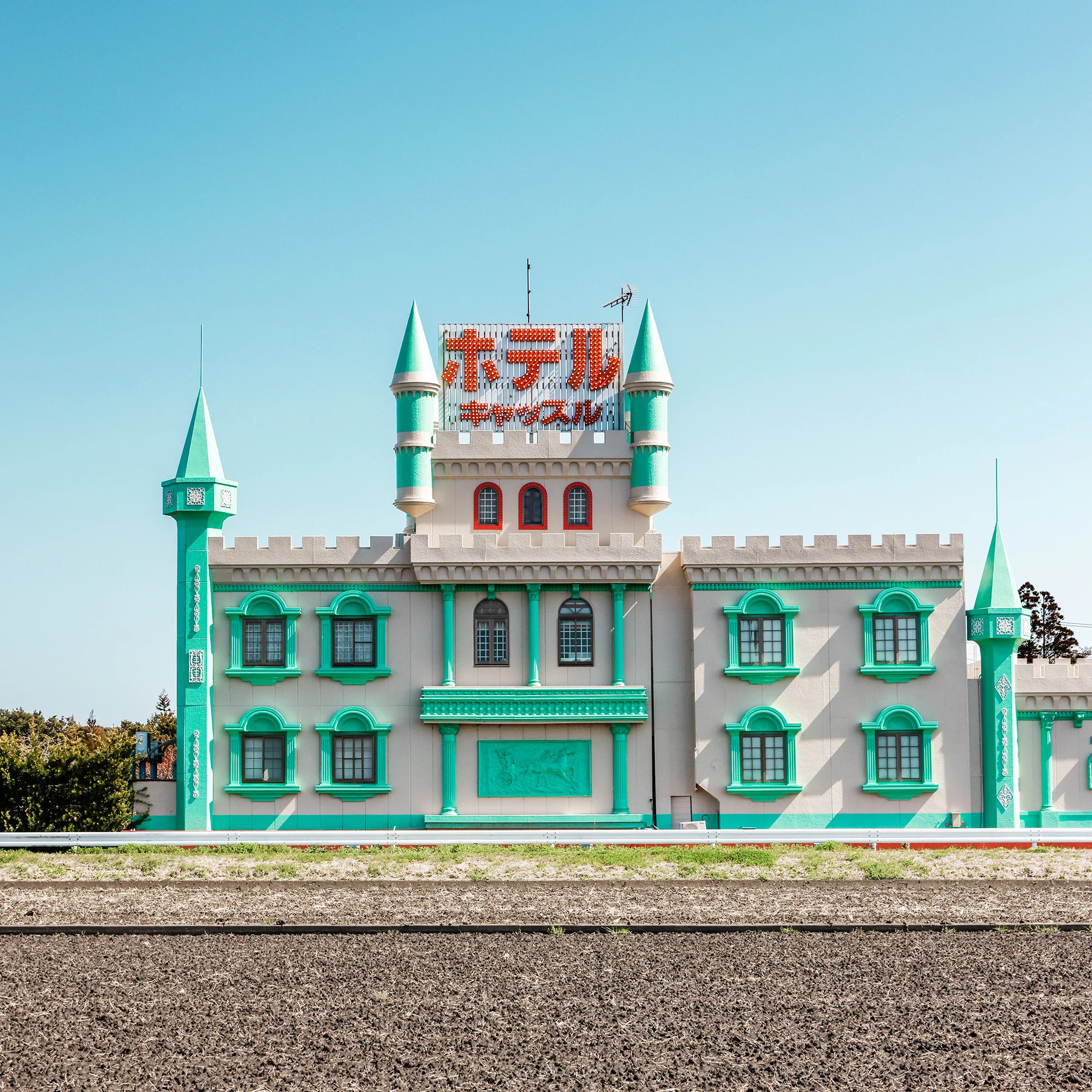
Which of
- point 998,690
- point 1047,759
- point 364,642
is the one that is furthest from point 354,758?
point 1047,759

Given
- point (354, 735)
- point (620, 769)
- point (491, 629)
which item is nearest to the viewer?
point (620, 769)

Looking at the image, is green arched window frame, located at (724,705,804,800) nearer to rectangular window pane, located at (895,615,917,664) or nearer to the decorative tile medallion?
rectangular window pane, located at (895,615,917,664)

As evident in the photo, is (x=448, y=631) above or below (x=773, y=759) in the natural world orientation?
above

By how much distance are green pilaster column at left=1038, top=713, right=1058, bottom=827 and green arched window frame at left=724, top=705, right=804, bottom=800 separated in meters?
7.27

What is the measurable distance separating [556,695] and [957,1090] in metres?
21.6

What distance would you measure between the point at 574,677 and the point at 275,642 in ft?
26.7

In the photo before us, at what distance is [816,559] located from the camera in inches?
1379

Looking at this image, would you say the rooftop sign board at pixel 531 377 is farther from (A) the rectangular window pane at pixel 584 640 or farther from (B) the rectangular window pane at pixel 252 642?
(B) the rectangular window pane at pixel 252 642

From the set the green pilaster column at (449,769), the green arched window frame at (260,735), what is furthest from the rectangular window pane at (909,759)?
the green arched window frame at (260,735)

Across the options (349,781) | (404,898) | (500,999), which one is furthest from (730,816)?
(500,999)

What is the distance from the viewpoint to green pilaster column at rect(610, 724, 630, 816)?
34.2 meters

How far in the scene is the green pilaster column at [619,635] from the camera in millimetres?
34469

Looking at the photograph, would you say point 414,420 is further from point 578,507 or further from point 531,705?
point 531,705

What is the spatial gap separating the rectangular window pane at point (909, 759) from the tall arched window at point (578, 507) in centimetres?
1041
